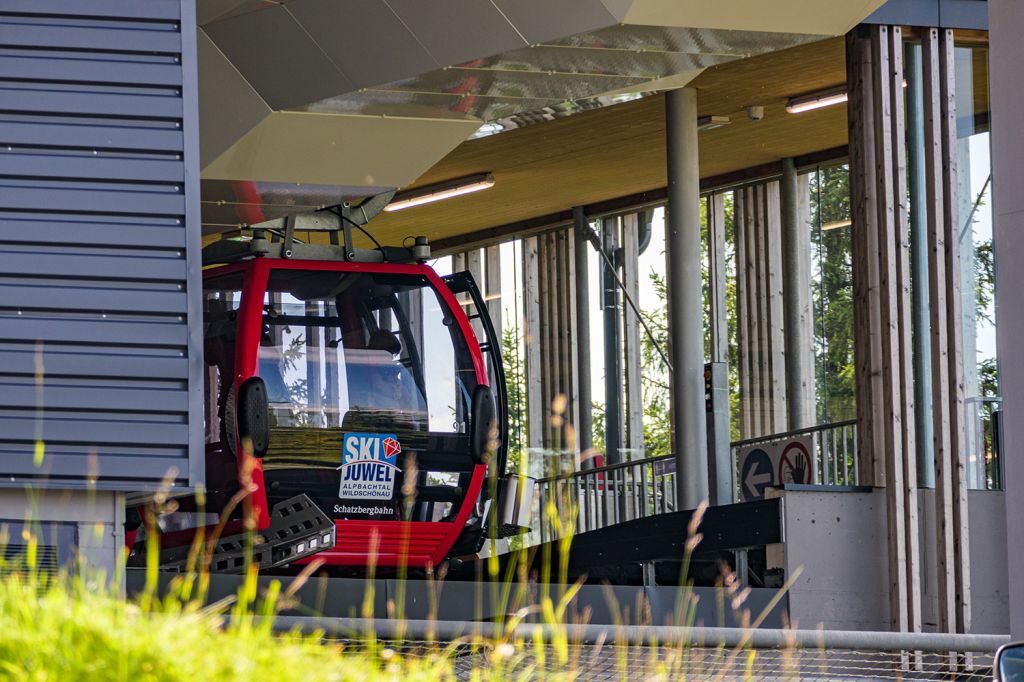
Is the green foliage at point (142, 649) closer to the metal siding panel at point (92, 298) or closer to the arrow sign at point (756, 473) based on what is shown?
the metal siding panel at point (92, 298)

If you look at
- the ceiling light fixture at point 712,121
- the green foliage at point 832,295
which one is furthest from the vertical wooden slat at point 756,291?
the ceiling light fixture at point 712,121

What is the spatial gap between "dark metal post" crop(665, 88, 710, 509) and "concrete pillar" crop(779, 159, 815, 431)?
12.3ft

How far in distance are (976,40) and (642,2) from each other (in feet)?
12.5

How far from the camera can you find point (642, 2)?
301 inches

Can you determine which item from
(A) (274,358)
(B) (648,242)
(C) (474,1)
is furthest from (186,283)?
(B) (648,242)

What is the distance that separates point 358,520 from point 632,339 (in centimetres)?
761

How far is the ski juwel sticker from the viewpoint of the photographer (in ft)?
34.9

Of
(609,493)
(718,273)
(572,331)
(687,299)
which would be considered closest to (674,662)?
(687,299)

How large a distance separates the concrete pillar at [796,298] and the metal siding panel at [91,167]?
1025 centimetres

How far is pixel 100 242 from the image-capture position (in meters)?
→ 6.04

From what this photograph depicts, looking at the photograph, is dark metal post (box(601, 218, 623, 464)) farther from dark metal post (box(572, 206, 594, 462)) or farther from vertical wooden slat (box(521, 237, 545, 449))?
vertical wooden slat (box(521, 237, 545, 449))

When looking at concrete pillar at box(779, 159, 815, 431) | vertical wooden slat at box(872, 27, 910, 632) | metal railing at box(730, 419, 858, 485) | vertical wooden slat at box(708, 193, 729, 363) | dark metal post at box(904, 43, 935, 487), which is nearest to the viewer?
vertical wooden slat at box(872, 27, 910, 632)

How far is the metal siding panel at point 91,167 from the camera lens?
6.03 metres

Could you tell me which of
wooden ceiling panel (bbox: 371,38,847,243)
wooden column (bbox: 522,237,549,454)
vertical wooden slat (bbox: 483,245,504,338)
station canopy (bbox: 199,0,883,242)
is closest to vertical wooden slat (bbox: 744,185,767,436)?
wooden ceiling panel (bbox: 371,38,847,243)
